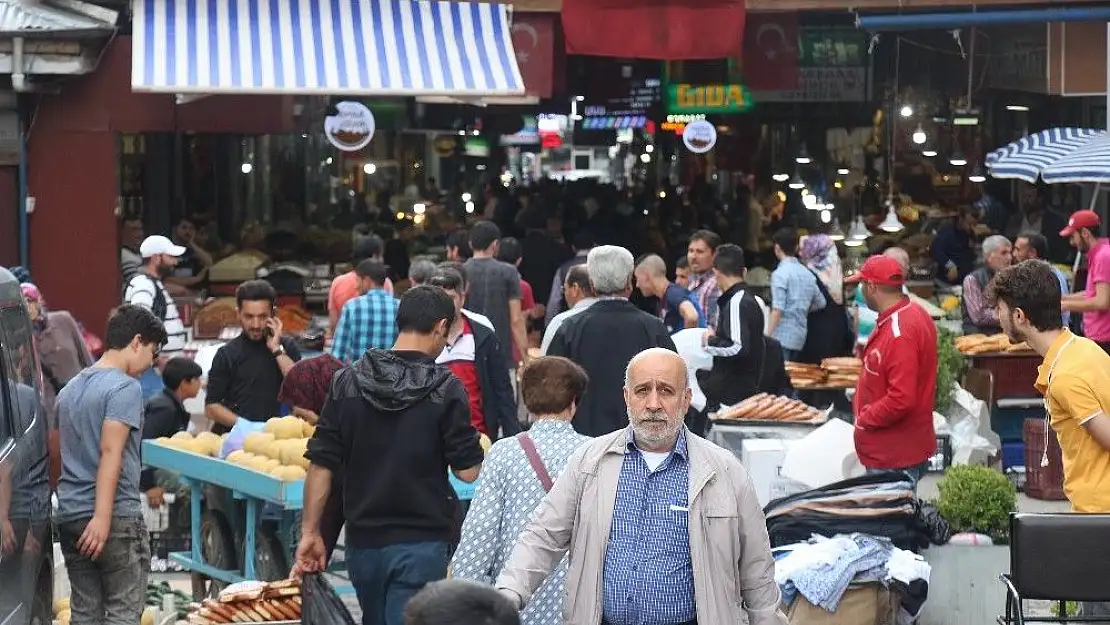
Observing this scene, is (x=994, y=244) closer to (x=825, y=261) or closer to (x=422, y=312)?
(x=825, y=261)

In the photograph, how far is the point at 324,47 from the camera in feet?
48.8

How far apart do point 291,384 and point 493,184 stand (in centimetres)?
1650

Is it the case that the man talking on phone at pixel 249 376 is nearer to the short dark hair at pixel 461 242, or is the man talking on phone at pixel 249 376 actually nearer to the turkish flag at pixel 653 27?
the short dark hair at pixel 461 242

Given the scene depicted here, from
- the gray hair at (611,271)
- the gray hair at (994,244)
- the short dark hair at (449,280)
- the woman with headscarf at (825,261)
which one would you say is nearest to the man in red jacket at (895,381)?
the gray hair at (611,271)

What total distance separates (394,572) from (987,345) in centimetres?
849

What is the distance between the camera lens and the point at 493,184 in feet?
87.6

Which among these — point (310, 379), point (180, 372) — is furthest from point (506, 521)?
point (180, 372)

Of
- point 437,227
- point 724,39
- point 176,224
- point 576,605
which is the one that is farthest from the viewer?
point 437,227

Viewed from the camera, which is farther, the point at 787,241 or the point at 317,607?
the point at 787,241

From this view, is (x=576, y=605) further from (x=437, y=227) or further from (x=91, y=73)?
(x=437, y=227)

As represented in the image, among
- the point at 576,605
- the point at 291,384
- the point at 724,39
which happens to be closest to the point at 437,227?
the point at 724,39

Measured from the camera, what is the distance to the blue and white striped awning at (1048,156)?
1484 cm

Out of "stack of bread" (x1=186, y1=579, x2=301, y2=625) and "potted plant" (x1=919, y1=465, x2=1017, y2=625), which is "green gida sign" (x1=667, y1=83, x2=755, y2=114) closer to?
"potted plant" (x1=919, y1=465, x2=1017, y2=625)

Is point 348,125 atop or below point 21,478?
atop
